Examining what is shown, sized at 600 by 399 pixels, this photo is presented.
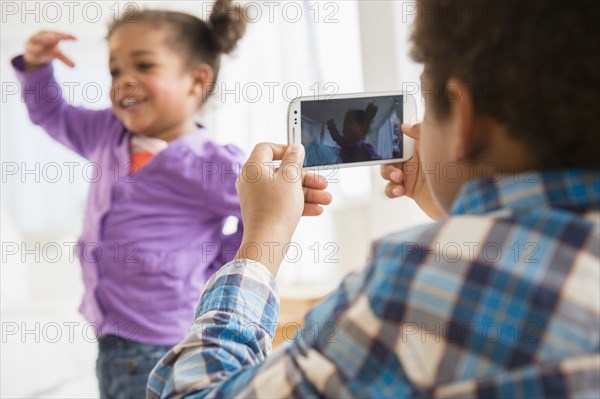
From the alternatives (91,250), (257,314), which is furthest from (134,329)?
(257,314)

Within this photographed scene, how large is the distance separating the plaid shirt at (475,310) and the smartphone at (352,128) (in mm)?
379

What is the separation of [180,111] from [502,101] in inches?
34.5

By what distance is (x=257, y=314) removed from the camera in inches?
19.1

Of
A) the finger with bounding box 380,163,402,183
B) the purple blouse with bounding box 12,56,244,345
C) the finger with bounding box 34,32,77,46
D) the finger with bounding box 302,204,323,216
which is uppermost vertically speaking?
the finger with bounding box 34,32,77,46

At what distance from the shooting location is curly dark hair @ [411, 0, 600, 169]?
34 cm

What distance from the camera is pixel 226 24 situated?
1188 mm

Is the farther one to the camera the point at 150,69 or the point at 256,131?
the point at 256,131

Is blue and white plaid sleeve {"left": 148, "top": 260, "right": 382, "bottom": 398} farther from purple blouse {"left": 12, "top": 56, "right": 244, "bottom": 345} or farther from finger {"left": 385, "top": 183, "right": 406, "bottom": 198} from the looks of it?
purple blouse {"left": 12, "top": 56, "right": 244, "bottom": 345}

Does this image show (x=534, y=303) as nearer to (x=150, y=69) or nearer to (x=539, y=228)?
(x=539, y=228)

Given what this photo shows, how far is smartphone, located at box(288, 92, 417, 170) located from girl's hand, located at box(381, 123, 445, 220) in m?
0.01

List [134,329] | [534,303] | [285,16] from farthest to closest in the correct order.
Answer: [285,16]
[134,329]
[534,303]

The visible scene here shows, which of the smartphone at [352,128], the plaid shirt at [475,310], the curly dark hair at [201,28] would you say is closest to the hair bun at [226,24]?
the curly dark hair at [201,28]

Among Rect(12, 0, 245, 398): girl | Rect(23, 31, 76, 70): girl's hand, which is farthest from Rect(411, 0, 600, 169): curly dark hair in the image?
Rect(23, 31, 76, 70): girl's hand

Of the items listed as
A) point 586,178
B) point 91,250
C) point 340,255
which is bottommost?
point 340,255
